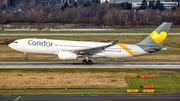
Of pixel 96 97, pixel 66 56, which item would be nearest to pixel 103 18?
pixel 66 56

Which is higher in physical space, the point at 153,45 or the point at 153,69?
the point at 153,45

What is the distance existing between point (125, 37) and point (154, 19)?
67031 millimetres


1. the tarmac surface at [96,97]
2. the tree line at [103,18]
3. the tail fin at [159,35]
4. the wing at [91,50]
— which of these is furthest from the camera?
the tree line at [103,18]

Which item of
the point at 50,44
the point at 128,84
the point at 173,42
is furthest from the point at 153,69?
the point at 173,42

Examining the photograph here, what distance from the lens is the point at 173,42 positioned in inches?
3091

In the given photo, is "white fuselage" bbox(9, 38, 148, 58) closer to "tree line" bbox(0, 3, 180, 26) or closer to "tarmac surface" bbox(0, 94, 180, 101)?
"tarmac surface" bbox(0, 94, 180, 101)

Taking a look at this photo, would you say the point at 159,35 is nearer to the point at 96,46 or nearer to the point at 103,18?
the point at 96,46

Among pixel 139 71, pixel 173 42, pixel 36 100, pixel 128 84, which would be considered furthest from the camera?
pixel 173 42

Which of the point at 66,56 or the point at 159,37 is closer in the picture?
the point at 66,56

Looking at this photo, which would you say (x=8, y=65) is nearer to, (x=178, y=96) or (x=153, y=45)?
(x=153, y=45)

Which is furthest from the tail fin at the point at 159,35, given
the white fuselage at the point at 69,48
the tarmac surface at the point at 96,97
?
the tarmac surface at the point at 96,97

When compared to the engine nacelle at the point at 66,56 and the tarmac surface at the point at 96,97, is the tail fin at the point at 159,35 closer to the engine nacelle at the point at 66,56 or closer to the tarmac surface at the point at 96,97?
the engine nacelle at the point at 66,56

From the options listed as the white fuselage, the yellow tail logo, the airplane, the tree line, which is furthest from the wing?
the tree line

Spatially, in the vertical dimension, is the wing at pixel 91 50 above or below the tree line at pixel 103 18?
above
